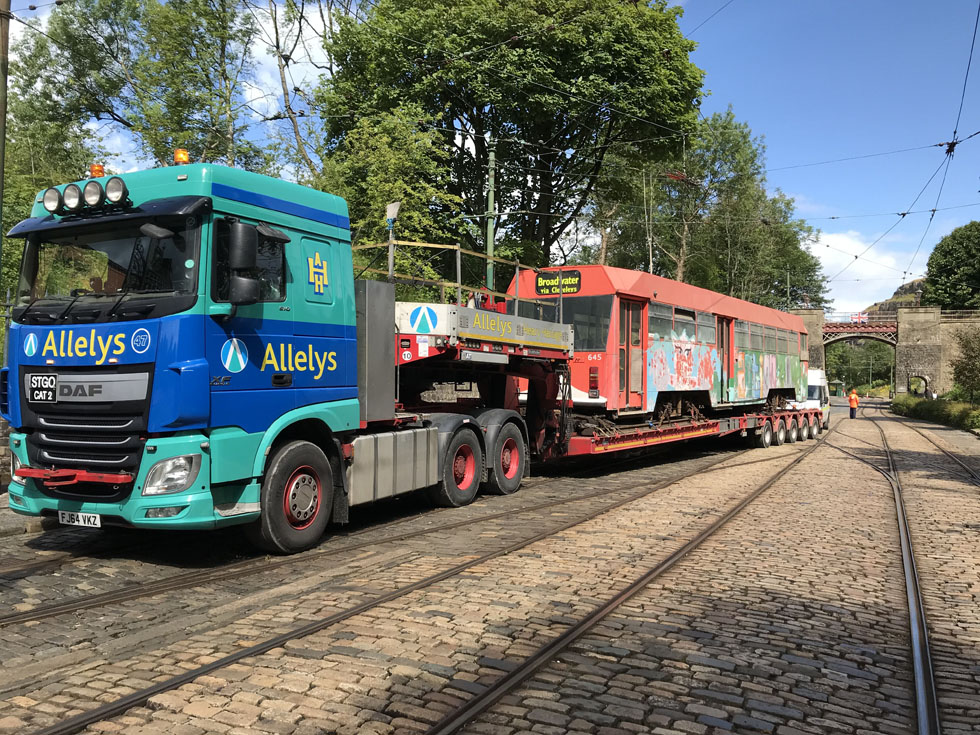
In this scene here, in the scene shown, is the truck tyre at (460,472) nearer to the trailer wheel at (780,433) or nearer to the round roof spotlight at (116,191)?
the round roof spotlight at (116,191)

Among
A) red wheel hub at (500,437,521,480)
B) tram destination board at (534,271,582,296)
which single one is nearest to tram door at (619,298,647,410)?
tram destination board at (534,271,582,296)

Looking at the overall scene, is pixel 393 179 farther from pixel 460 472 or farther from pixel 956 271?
pixel 956 271

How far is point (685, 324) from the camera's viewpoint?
606 inches

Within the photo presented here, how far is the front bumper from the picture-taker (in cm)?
594

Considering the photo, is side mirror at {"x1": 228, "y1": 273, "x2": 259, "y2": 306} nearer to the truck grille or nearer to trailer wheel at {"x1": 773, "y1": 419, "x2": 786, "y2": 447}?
the truck grille

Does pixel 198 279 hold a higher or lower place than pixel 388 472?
higher

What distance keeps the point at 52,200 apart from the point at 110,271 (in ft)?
3.10

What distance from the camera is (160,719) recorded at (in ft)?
11.7

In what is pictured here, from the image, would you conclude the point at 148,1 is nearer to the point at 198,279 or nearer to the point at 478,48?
the point at 478,48

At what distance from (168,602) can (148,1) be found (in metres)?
22.1

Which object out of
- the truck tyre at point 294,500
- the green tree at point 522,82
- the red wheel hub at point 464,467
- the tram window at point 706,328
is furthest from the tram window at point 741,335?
the truck tyre at point 294,500

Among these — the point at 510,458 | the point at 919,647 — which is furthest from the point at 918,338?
the point at 919,647

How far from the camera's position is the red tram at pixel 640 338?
515 inches

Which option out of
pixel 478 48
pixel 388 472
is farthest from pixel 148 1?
pixel 388 472
